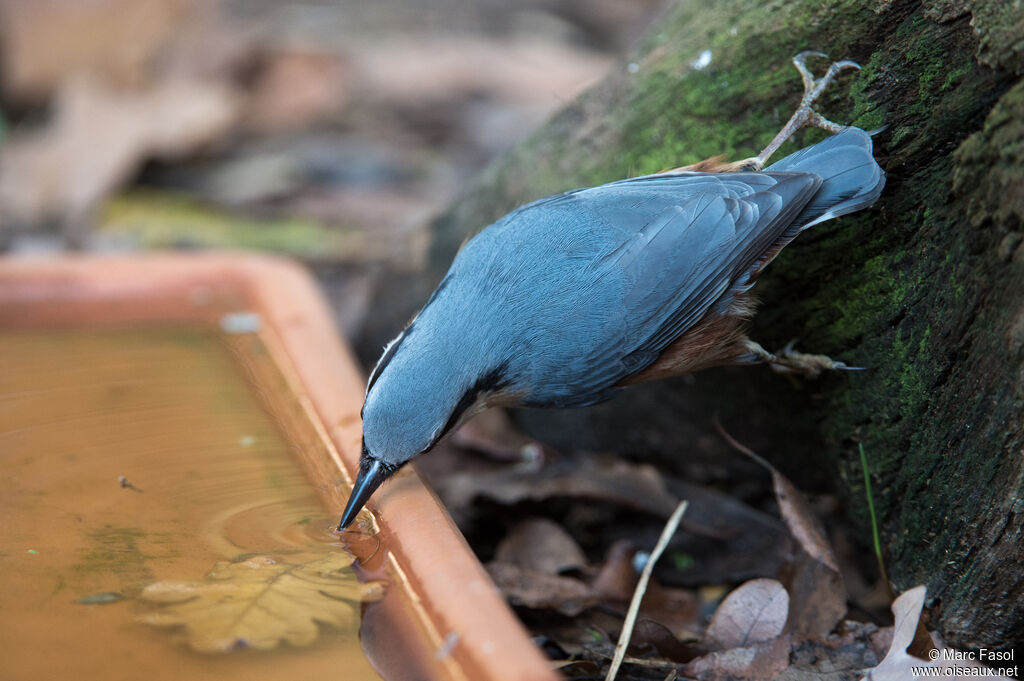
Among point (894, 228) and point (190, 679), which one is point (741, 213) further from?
point (190, 679)

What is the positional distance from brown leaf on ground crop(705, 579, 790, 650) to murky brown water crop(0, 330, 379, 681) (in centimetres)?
109

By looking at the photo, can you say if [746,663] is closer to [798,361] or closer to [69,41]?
[798,361]

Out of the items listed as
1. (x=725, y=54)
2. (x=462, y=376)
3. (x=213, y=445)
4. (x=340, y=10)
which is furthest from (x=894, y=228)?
(x=340, y=10)

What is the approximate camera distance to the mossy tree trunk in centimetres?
226

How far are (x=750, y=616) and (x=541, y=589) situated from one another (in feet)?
2.04

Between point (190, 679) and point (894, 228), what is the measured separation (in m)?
2.04

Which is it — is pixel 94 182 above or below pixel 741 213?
below

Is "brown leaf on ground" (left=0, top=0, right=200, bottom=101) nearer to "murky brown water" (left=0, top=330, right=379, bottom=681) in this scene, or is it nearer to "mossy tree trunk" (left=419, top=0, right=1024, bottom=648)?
"murky brown water" (left=0, top=330, right=379, bottom=681)

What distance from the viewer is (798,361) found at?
2.88 metres

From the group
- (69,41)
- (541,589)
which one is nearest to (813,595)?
(541,589)

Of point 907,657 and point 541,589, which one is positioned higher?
point 907,657

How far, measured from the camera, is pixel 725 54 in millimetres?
2975

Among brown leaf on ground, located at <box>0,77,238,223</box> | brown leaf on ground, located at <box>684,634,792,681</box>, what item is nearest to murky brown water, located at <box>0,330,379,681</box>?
brown leaf on ground, located at <box>684,634,792,681</box>

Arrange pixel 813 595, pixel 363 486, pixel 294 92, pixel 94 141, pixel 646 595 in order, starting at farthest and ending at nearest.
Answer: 1. pixel 294 92
2. pixel 94 141
3. pixel 646 595
4. pixel 813 595
5. pixel 363 486
